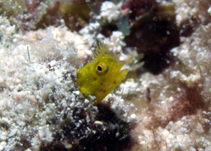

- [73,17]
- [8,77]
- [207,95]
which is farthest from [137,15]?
[8,77]

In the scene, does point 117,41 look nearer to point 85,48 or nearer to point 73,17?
point 85,48

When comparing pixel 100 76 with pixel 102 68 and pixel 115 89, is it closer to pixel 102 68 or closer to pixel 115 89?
pixel 102 68

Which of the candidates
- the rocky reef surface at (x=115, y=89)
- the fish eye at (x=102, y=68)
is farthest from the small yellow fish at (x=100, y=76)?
the rocky reef surface at (x=115, y=89)

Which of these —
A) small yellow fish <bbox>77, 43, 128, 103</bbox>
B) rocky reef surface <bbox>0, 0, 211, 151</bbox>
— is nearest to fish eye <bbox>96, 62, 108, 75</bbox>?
small yellow fish <bbox>77, 43, 128, 103</bbox>

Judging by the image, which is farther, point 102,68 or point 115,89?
point 115,89

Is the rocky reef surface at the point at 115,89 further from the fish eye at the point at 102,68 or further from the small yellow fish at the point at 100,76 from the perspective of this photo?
the fish eye at the point at 102,68

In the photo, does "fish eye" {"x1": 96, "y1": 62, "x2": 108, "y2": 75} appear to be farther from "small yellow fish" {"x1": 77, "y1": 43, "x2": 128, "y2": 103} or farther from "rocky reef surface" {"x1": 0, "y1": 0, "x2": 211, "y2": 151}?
"rocky reef surface" {"x1": 0, "y1": 0, "x2": 211, "y2": 151}

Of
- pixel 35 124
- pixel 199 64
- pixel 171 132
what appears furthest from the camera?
pixel 199 64

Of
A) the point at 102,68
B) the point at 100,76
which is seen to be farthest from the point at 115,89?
the point at 102,68
